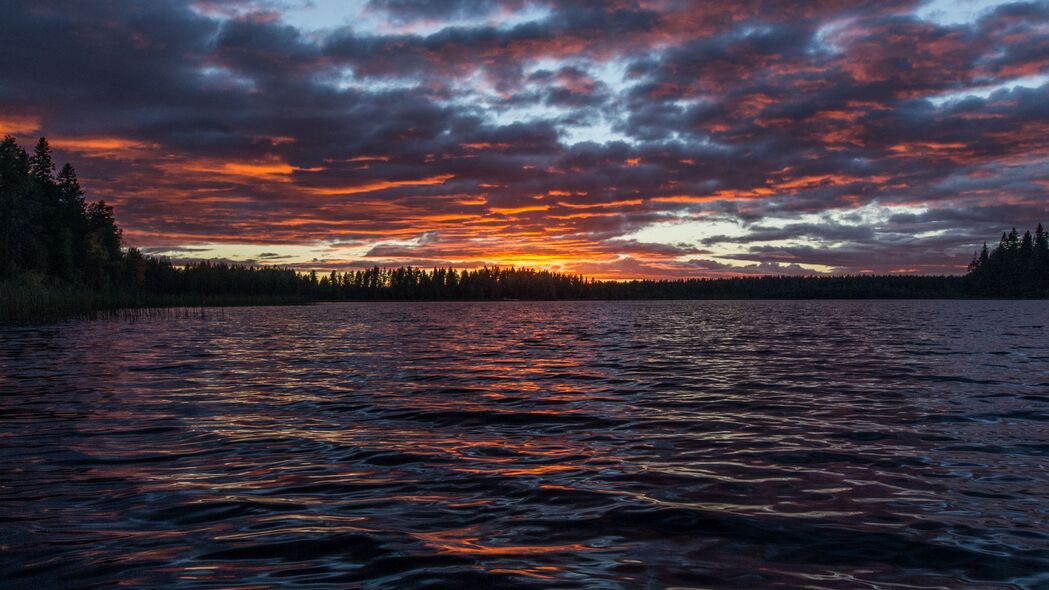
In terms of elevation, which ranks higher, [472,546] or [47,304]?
[47,304]

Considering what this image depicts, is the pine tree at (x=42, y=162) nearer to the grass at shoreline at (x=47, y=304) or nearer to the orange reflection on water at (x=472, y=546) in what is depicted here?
the grass at shoreline at (x=47, y=304)

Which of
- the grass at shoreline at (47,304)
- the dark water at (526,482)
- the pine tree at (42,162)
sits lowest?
the dark water at (526,482)

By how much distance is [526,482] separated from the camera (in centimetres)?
873

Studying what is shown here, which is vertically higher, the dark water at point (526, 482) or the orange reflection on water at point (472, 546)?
the orange reflection on water at point (472, 546)

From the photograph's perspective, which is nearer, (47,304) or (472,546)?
(472,546)

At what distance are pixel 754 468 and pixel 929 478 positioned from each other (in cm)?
234

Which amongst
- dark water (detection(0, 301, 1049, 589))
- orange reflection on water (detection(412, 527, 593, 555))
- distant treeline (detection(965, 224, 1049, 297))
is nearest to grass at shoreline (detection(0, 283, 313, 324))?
dark water (detection(0, 301, 1049, 589))

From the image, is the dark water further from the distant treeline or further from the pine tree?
the distant treeline

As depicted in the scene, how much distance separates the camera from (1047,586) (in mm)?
5492

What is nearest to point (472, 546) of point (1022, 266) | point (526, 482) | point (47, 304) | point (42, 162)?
point (526, 482)

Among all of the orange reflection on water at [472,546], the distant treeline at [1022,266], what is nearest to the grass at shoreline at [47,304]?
the orange reflection on water at [472,546]

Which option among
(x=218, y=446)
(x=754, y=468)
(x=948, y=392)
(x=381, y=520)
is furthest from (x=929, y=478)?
(x=218, y=446)

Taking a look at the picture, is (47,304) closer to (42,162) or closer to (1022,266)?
(42,162)

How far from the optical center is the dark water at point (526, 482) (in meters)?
5.85
